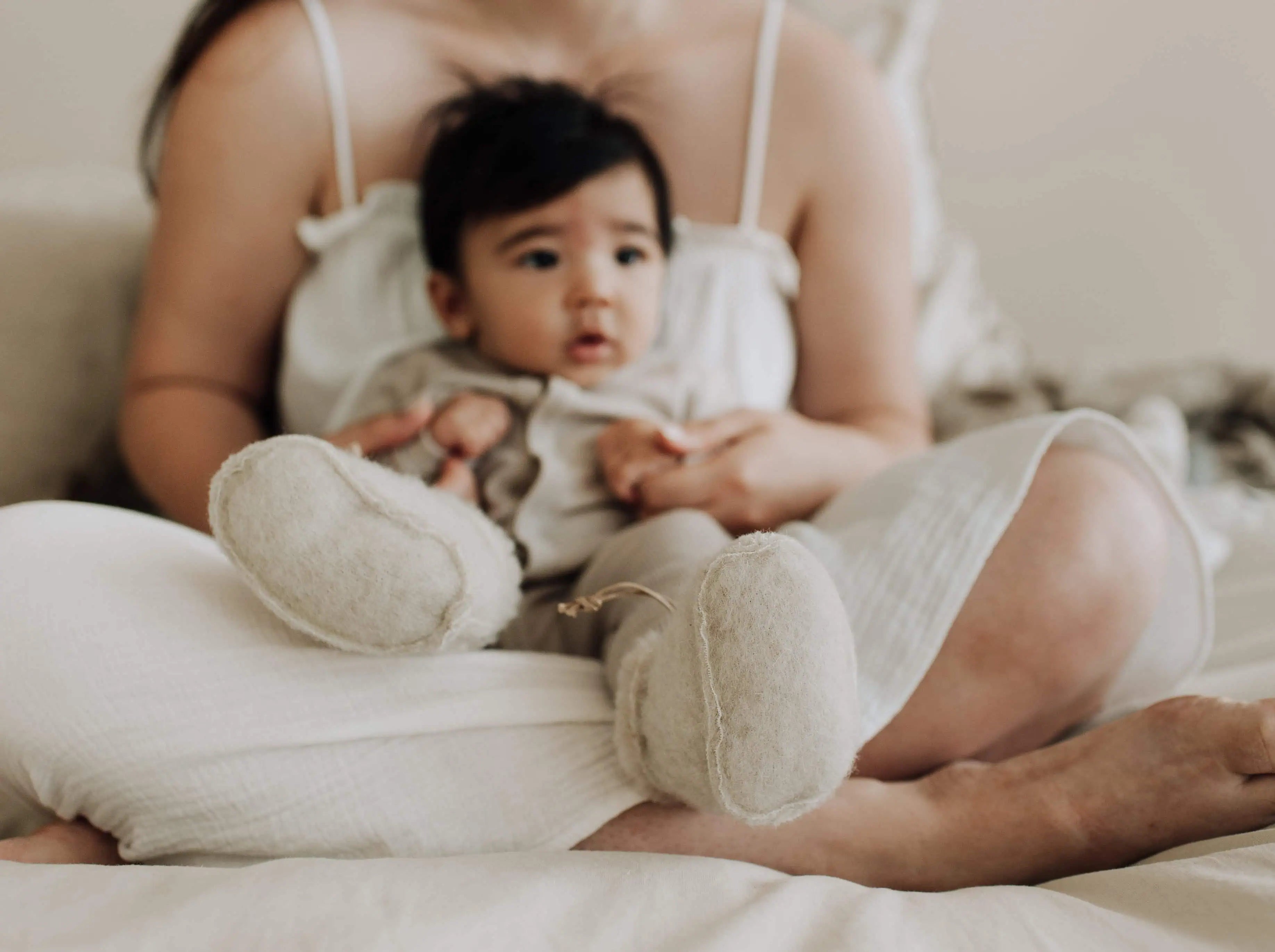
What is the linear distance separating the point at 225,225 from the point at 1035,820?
0.71 meters

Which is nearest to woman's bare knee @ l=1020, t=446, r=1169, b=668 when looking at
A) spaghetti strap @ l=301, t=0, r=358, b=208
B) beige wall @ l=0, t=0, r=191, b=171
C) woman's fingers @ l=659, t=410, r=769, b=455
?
woman's fingers @ l=659, t=410, r=769, b=455

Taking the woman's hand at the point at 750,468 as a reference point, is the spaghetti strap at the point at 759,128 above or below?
above

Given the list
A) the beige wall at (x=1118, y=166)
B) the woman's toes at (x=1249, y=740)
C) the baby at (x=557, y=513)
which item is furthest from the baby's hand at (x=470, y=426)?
the beige wall at (x=1118, y=166)

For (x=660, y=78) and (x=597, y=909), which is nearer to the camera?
(x=597, y=909)

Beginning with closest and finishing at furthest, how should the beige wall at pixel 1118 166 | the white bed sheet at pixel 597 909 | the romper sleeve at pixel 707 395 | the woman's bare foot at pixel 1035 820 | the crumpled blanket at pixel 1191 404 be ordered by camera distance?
the white bed sheet at pixel 597 909
the woman's bare foot at pixel 1035 820
the romper sleeve at pixel 707 395
the crumpled blanket at pixel 1191 404
the beige wall at pixel 1118 166

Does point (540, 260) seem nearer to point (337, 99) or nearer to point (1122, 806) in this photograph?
point (337, 99)

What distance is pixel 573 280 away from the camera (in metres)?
0.71

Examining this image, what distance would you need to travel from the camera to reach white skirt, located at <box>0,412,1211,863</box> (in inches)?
16.1

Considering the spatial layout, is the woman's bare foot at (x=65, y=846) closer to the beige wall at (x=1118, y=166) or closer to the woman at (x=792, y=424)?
the woman at (x=792, y=424)

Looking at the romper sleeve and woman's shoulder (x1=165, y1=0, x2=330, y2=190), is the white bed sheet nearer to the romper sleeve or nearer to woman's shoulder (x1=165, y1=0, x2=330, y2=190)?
the romper sleeve

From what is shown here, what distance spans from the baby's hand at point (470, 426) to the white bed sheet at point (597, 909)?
0.34 m

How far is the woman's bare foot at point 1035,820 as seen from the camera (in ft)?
1.44

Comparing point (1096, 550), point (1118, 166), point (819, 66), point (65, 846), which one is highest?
point (819, 66)

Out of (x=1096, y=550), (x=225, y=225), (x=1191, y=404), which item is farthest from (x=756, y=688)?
(x=1191, y=404)
